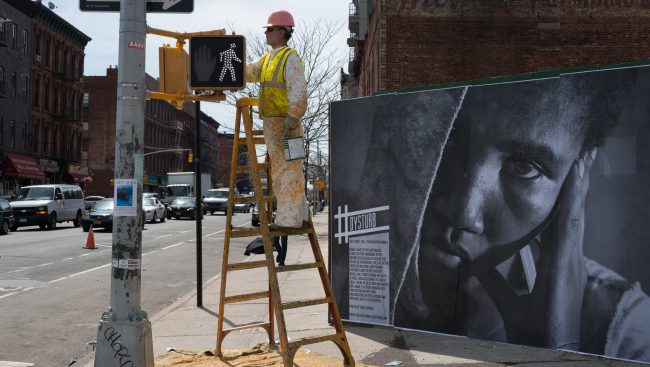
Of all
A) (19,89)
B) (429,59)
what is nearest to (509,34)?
(429,59)

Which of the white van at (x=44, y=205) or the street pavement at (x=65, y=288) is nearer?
the street pavement at (x=65, y=288)

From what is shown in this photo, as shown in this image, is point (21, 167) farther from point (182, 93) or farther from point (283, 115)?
point (283, 115)

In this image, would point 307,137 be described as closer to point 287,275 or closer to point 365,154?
point 287,275

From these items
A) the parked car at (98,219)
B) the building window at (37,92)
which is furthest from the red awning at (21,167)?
the parked car at (98,219)

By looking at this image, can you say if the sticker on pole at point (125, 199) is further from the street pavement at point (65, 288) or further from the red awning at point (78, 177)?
the red awning at point (78, 177)

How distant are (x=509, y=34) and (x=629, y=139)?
22.9 meters

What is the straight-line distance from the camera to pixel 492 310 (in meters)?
6.59

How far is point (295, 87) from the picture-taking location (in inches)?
213

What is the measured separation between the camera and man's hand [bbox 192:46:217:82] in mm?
5473

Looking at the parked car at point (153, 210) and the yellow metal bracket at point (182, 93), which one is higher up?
the yellow metal bracket at point (182, 93)

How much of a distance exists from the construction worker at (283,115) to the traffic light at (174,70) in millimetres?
607

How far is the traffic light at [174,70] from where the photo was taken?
5.58 metres

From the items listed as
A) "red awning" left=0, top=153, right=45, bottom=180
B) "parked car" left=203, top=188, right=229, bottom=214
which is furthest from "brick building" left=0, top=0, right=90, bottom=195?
"parked car" left=203, top=188, right=229, bottom=214

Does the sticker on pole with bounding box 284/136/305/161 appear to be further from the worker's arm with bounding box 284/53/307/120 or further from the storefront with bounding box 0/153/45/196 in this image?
the storefront with bounding box 0/153/45/196
